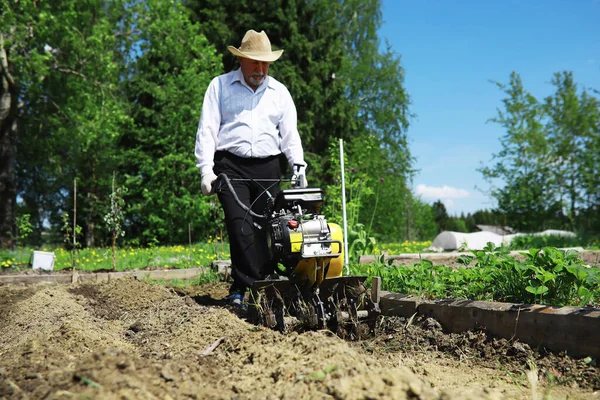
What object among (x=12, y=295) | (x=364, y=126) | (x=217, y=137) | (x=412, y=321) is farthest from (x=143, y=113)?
(x=412, y=321)

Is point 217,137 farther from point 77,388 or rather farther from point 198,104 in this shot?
point 198,104

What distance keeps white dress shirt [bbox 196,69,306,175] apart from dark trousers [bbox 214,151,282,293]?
0.09 m

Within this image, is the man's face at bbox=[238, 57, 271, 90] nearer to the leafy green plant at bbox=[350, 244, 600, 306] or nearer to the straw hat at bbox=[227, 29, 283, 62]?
the straw hat at bbox=[227, 29, 283, 62]

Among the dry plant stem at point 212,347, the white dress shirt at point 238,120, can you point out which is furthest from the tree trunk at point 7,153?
the dry plant stem at point 212,347

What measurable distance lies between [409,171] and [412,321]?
26.6 meters

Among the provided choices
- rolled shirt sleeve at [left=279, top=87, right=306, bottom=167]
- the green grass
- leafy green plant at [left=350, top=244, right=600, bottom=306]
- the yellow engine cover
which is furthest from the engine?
the green grass

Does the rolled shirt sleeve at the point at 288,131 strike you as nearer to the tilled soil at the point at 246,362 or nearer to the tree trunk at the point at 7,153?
the tilled soil at the point at 246,362

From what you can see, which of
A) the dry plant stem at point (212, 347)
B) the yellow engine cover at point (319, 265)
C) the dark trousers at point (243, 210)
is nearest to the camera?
the dry plant stem at point (212, 347)

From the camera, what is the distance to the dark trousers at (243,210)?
4.55 m

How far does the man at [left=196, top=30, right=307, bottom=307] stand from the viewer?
4.58 m

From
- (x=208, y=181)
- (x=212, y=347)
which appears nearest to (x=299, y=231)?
(x=212, y=347)

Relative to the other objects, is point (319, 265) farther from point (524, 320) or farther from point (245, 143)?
point (245, 143)

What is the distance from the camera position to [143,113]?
65.7ft

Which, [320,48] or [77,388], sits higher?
[320,48]
